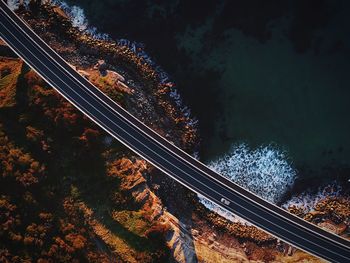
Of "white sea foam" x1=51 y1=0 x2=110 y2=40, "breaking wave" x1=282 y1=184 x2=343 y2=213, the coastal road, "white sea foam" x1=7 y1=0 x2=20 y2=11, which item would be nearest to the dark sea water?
"breaking wave" x1=282 y1=184 x2=343 y2=213

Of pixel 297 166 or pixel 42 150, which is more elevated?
pixel 297 166

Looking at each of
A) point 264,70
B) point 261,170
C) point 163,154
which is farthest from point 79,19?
point 261,170

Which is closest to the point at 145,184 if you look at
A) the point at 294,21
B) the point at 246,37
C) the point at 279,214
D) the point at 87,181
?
the point at 87,181

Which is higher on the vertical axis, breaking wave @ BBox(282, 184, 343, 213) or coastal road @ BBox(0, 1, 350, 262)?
breaking wave @ BBox(282, 184, 343, 213)

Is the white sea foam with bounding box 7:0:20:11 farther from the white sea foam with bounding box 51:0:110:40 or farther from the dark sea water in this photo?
the dark sea water

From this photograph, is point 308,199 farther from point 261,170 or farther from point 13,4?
point 13,4

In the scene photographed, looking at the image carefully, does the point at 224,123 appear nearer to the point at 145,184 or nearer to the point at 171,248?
the point at 145,184
